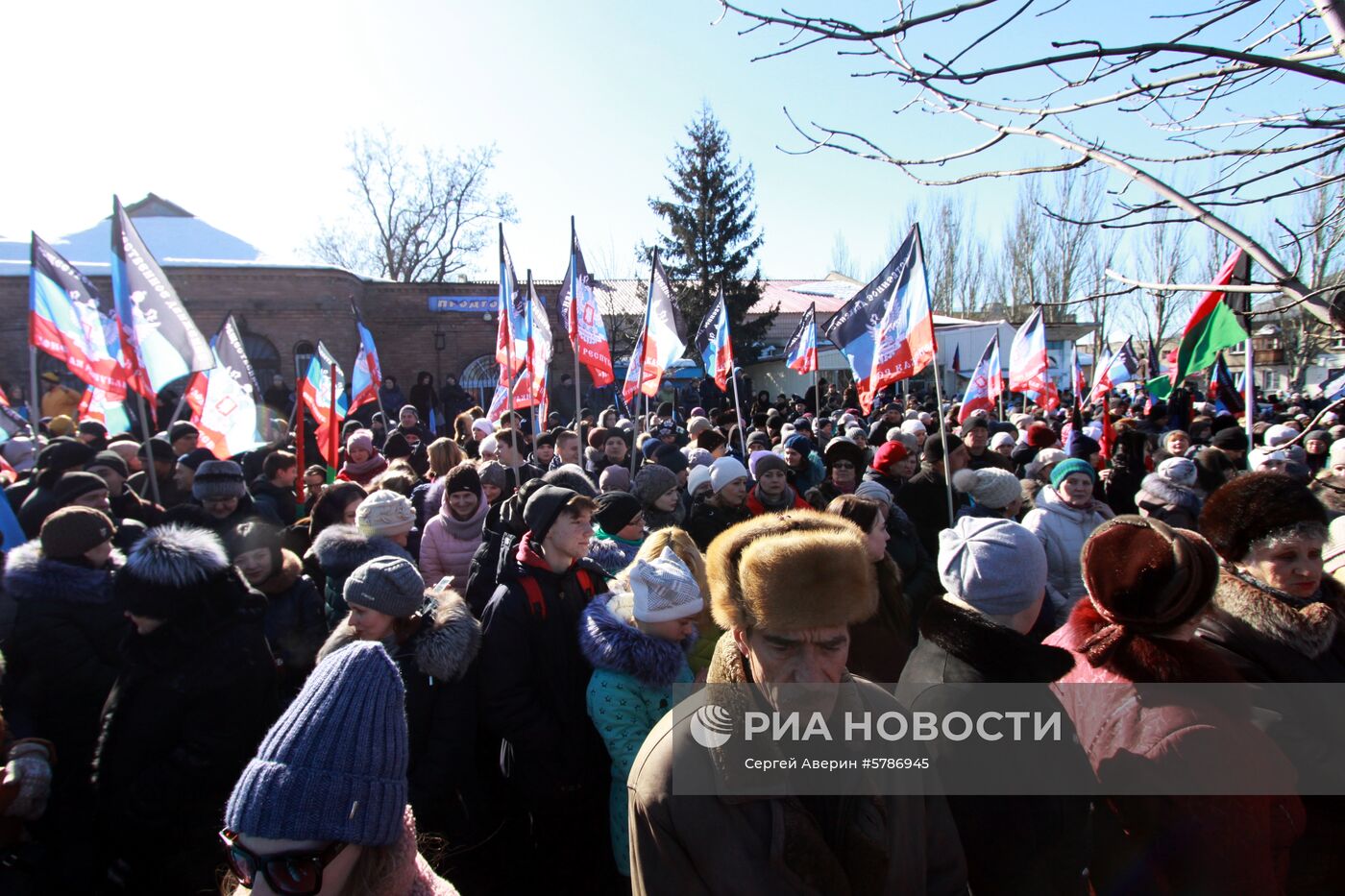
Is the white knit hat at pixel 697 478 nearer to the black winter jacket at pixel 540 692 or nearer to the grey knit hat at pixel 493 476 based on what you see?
the grey knit hat at pixel 493 476

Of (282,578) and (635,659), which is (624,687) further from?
(282,578)

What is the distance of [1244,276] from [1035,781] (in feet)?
18.0

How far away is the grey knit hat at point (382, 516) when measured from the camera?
417 centimetres

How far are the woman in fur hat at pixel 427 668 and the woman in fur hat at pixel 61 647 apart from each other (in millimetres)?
1092

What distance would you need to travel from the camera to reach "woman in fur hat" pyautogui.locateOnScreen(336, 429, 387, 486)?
23.6 ft

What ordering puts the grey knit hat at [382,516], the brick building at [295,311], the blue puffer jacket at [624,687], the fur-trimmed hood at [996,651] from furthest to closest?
1. the brick building at [295,311]
2. the grey knit hat at [382,516]
3. the blue puffer jacket at [624,687]
4. the fur-trimmed hood at [996,651]

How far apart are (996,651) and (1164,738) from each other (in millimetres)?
401

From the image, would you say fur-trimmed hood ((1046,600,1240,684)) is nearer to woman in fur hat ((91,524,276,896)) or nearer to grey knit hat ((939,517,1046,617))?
grey knit hat ((939,517,1046,617))

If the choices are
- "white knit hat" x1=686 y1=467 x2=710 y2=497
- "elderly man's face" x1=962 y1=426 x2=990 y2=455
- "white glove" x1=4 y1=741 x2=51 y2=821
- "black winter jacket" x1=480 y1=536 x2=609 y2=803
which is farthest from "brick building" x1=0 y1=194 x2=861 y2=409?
"white glove" x1=4 y1=741 x2=51 y2=821

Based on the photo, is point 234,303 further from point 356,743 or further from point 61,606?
point 356,743

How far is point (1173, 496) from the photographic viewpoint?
499 centimetres

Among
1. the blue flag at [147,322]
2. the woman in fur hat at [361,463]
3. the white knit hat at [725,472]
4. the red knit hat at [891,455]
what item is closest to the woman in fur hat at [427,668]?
the white knit hat at [725,472]

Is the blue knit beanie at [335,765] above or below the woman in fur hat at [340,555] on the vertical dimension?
above

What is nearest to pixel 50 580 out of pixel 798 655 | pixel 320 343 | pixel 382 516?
pixel 382 516
